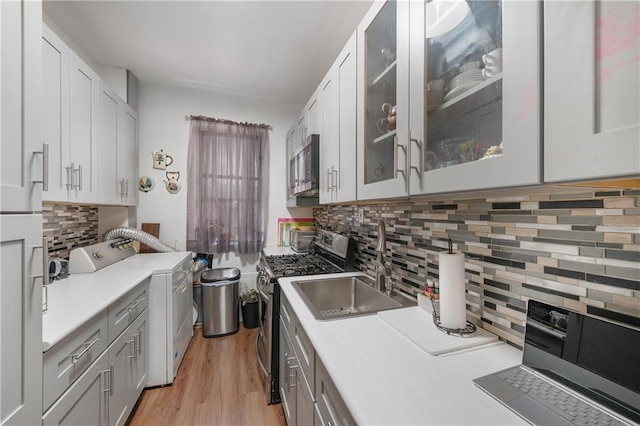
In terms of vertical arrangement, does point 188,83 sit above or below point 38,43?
above

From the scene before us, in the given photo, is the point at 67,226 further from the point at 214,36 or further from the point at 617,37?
the point at 617,37

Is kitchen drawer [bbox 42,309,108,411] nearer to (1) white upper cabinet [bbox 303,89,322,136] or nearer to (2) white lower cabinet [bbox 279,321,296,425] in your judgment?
(2) white lower cabinet [bbox 279,321,296,425]

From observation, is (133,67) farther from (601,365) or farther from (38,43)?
(601,365)

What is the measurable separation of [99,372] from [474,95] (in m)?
1.97

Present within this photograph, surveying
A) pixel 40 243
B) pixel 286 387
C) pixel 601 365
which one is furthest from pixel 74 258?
pixel 601 365

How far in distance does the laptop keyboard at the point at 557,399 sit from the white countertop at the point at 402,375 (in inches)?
2.3

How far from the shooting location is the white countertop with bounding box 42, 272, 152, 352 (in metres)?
1.00

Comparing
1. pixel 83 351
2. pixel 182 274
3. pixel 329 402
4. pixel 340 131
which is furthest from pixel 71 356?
pixel 340 131

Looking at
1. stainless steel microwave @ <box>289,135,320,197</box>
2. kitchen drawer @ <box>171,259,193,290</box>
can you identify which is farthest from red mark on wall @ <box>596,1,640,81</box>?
kitchen drawer @ <box>171,259,193,290</box>

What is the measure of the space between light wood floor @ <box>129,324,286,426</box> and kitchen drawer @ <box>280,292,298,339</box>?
682mm

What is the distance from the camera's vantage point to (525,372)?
2.43ft

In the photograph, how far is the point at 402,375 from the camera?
0.73m

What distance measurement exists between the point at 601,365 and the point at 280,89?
3.07m

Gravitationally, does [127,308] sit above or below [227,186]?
below
